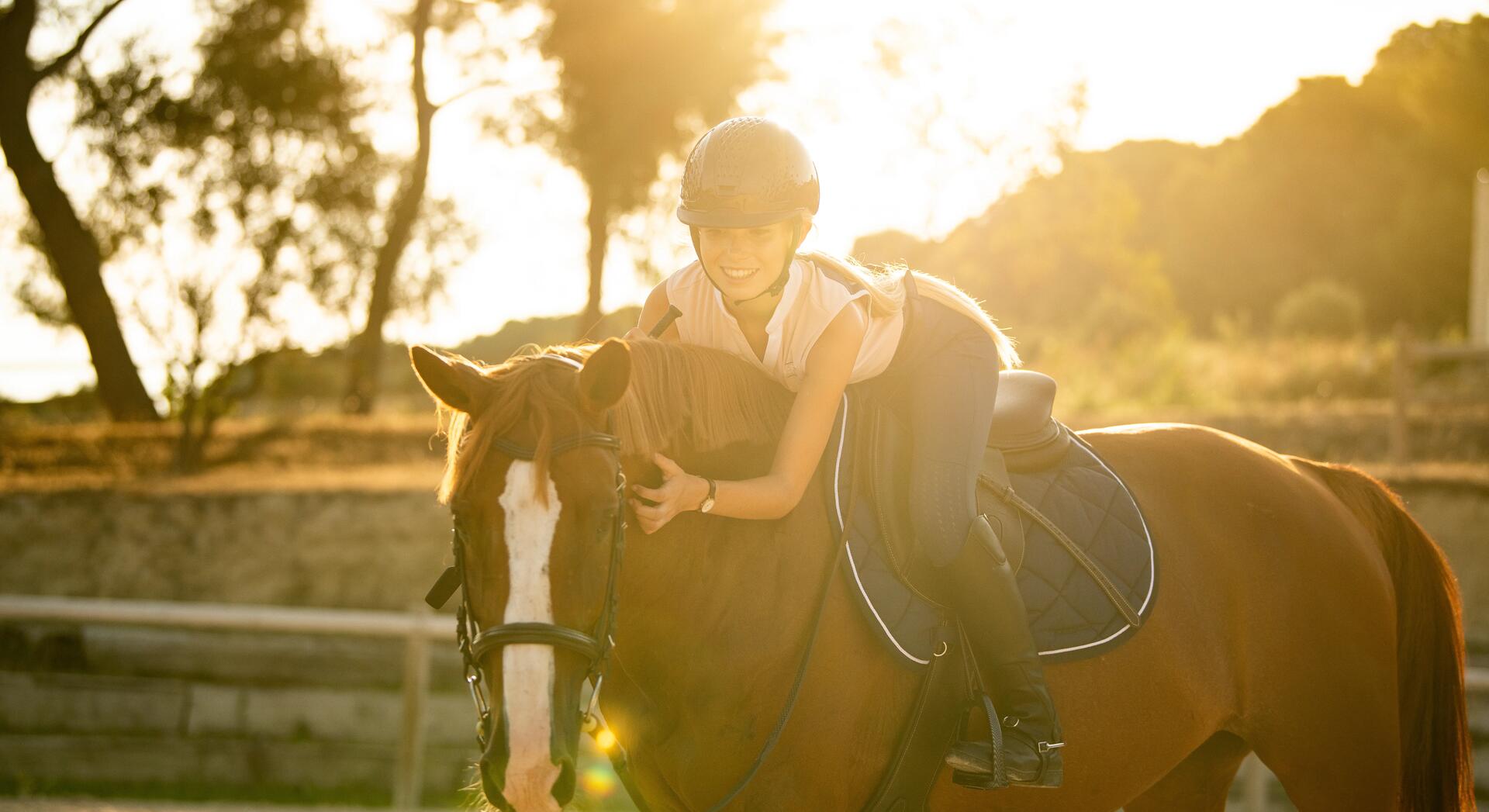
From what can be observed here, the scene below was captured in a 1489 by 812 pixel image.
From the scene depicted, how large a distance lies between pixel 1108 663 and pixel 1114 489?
1.74 feet

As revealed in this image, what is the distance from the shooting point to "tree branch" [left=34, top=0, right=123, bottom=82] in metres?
13.4

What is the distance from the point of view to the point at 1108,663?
3127 mm

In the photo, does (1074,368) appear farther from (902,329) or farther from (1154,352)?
(902,329)

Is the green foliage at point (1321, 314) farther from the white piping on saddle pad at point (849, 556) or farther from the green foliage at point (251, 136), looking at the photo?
the white piping on saddle pad at point (849, 556)

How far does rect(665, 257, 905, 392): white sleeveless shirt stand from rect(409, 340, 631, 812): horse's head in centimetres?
52

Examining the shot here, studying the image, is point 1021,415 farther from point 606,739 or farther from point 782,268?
point 606,739

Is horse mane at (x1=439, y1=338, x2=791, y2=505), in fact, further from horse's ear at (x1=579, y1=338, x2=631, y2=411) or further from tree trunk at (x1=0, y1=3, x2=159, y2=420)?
tree trunk at (x1=0, y1=3, x2=159, y2=420)

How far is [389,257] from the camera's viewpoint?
14.8 metres

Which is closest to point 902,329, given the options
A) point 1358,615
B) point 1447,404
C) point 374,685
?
point 1358,615

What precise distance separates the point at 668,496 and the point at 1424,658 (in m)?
2.68

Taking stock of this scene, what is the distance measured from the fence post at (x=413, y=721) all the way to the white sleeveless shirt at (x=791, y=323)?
4.51 meters

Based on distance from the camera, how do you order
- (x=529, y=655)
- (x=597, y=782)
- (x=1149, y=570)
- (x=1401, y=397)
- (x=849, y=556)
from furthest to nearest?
(x=1401, y=397)
(x=597, y=782)
(x=1149, y=570)
(x=849, y=556)
(x=529, y=655)

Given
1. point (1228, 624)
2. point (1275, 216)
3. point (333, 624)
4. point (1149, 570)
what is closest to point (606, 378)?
point (1149, 570)

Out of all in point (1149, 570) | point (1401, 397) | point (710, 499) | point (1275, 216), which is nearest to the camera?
point (710, 499)
